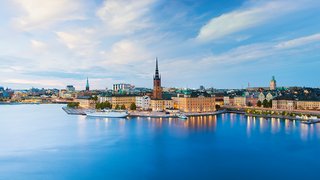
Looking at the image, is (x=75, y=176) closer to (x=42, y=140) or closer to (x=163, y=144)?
(x=163, y=144)

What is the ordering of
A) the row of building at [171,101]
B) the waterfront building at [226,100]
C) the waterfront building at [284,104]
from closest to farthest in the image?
the waterfront building at [284,104] → the row of building at [171,101] → the waterfront building at [226,100]

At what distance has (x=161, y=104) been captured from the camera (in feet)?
88.3

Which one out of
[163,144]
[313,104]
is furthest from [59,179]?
[313,104]

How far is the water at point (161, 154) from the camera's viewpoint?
27.2 feet

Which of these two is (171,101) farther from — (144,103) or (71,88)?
(71,88)

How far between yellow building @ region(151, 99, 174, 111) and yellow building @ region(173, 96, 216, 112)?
91 centimetres

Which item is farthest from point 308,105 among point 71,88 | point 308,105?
point 71,88

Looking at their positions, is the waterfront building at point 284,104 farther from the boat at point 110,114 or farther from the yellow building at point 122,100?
the yellow building at point 122,100

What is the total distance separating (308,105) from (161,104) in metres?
10.9

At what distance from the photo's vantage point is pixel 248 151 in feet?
35.0

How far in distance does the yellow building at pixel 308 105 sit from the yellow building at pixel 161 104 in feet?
31.6

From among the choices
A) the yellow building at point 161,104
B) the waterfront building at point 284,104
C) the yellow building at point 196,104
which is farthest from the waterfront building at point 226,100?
the yellow building at point 161,104

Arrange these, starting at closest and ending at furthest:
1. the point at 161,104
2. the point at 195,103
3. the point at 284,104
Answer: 1. the point at 284,104
2. the point at 195,103
3. the point at 161,104

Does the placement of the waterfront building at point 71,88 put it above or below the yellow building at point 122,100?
above
